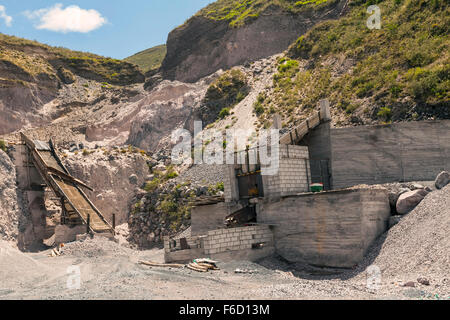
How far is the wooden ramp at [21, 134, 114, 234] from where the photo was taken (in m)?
19.6

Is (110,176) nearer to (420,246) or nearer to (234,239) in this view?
(234,239)

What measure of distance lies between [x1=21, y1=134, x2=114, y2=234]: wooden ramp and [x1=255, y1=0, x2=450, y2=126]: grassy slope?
13114 mm

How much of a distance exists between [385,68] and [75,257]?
19493mm

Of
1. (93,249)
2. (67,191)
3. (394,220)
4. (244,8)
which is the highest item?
(244,8)

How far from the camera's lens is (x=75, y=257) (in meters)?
16.0

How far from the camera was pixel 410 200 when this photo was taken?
12.2m

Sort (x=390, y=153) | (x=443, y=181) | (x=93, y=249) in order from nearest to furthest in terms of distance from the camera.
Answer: (x=443, y=181)
(x=390, y=153)
(x=93, y=249)

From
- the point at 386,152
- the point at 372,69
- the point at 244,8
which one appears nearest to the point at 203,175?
the point at 386,152

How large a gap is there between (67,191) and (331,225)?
14.5 meters

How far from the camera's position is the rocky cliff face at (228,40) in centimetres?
3888

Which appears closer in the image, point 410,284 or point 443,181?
point 410,284

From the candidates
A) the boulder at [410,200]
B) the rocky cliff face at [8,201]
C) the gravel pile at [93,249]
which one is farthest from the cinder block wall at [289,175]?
the rocky cliff face at [8,201]

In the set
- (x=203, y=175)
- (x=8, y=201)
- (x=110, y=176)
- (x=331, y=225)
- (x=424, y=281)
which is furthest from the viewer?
(x=110, y=176)

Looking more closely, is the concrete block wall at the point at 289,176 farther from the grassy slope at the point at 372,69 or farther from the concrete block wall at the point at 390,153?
the grassy slope at the point at 372,69
